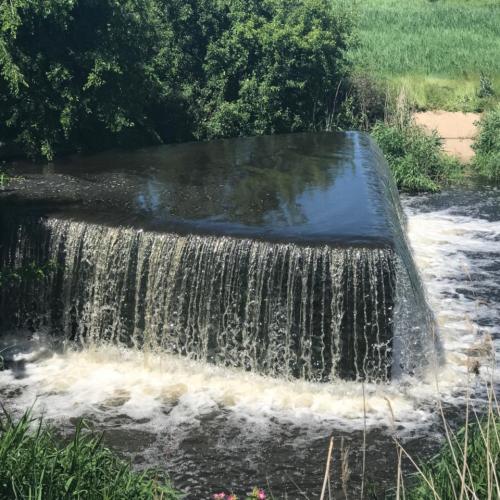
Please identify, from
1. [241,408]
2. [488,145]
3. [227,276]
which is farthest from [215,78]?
[241,408]

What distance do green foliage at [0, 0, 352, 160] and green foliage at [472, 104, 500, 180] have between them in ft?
12.2

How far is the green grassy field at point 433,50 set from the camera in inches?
861

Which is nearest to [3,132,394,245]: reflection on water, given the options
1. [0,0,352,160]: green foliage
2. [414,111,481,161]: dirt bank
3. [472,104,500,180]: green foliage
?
[0,0,352,160]: green foliage

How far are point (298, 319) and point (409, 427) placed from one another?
5.78 ft

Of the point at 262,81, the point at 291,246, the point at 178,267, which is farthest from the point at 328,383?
the point at 262,81

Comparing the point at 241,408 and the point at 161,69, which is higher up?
the point at 161,69

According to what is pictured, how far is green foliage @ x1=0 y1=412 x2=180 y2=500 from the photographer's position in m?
4.70

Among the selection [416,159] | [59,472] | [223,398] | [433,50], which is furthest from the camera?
[433,50]

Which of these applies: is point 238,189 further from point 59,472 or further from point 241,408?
point 59,472

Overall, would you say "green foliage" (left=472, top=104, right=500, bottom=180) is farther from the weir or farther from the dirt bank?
the weir

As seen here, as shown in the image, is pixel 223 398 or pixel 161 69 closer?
pixel 223 398

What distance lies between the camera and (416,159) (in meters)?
17.2

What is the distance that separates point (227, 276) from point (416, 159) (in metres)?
9.49

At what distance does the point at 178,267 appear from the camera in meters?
9.15
